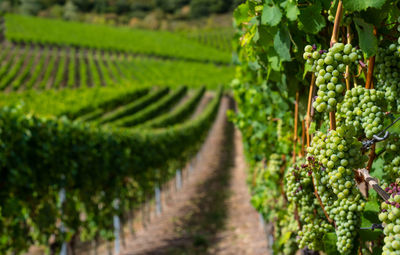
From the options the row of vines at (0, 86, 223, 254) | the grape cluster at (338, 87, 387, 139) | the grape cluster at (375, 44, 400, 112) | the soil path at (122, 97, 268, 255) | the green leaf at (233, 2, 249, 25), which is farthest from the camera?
the soil path at (122, 97, 268, 255)

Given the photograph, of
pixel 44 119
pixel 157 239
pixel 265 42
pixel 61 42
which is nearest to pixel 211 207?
Answer: pixel 157 239

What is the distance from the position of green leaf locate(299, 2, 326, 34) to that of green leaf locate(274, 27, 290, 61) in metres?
Result: 0.18

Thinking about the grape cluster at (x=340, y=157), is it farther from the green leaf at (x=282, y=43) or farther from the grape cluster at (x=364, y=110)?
the green leaf at (x=282, y=43)

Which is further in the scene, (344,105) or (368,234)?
(368,234)

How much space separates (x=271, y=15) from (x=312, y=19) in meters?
0.17

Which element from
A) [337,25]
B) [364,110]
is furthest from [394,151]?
[337,25]

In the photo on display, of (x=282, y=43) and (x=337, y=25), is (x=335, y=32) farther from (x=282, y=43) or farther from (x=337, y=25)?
(x=282, y=43)

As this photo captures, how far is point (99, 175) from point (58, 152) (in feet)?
4.70

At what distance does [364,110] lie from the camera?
1.09 m

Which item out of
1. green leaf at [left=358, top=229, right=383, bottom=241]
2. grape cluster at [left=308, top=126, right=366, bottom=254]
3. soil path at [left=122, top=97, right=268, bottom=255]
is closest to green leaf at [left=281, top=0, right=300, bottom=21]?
grape cluster at [left=308, top=126, right=366, bottom=254]

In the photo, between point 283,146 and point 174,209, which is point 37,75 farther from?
point 283,146

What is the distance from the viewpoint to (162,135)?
448 inches

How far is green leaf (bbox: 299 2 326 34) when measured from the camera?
1377 mm

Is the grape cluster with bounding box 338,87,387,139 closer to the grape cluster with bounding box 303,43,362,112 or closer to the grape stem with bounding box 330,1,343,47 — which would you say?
the grape cluster with bounding box 303,43,362,112
